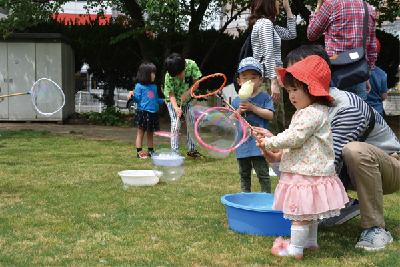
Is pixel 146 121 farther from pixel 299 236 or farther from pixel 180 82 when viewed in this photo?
pixel 299 236

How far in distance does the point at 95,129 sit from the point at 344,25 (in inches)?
353

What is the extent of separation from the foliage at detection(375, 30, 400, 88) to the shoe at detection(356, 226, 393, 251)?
41.8 feet

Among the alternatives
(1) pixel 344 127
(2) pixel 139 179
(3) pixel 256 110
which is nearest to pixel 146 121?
(2) pixel 139 179

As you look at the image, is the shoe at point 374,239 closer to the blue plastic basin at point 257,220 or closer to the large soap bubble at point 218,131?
the blue plastic basin at point 257,220

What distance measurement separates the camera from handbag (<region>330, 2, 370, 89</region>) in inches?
137

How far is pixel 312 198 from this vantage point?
254 centimetres

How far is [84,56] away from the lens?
1477 centimetres

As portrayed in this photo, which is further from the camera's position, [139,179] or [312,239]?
[139,179]

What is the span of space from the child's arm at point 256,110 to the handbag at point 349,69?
60cm

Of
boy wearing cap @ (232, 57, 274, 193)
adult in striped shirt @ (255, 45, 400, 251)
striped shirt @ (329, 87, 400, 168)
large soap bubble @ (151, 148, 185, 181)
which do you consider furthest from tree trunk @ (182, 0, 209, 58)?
striped shirt @ (329, 87, 400, 168)

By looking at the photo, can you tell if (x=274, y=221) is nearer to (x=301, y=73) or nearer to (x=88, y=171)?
(x=301, y=73)

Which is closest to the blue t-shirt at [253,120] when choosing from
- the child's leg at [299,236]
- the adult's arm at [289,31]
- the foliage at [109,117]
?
the child's leg at [299,236]

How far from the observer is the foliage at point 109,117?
13117 mm

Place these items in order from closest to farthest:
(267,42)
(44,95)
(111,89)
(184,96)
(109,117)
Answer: (267,42) → (44,95) → (184,96) → (109,117) → (111,89)
